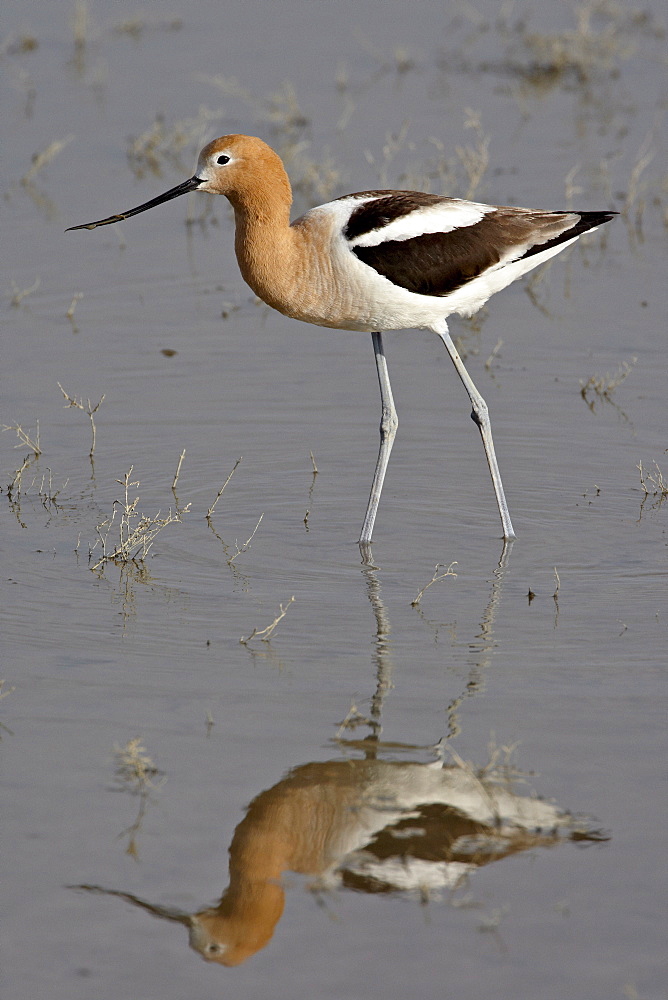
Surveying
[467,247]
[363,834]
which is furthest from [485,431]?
[363,834]

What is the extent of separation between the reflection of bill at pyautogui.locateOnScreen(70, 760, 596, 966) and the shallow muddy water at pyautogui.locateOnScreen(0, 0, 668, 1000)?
0.03 ft

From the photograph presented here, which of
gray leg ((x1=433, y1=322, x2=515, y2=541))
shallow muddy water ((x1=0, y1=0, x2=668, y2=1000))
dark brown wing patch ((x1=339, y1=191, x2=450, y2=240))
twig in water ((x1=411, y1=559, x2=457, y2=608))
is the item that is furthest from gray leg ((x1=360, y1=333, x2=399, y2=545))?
dark brown wing patch ((x1=339, y1=191, x2=450, y2=240))

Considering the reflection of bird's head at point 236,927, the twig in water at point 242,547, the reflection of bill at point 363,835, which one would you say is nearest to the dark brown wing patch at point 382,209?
the twig in water at point 242,547

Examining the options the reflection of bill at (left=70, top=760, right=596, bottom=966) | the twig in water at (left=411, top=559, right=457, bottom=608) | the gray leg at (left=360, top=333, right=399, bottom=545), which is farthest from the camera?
the gray leg at (left=360, top=333, right=399, bottom=545)

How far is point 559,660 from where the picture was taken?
480cm

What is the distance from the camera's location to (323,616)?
520 centimetres

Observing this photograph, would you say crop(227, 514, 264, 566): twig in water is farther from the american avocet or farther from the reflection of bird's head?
the reflection of bird's head

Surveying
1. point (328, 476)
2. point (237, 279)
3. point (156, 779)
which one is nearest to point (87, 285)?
point (237, 279)

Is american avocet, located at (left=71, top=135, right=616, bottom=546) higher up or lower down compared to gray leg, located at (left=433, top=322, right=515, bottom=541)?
higher up

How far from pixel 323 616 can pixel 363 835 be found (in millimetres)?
1468

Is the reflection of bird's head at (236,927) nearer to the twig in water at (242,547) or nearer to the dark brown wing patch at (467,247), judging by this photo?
the twig in water at (242,547)

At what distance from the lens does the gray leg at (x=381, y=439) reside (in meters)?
5.98

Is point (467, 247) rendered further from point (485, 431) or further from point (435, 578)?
point (435, 578)

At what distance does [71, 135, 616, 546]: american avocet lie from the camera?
18.8 feet
